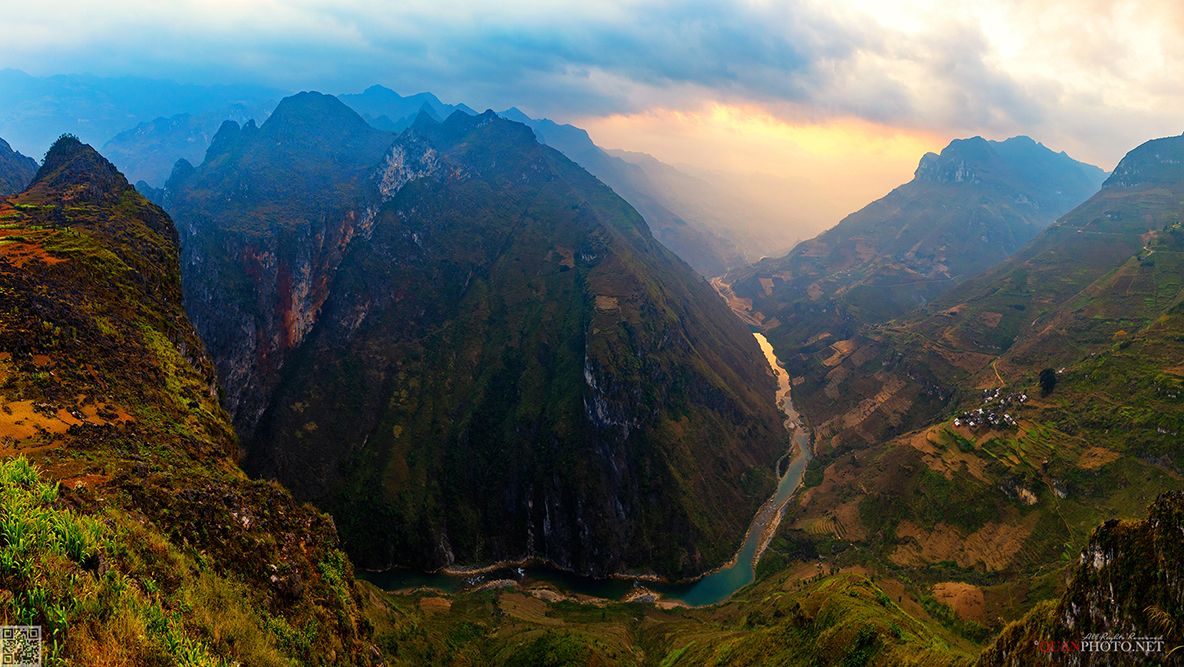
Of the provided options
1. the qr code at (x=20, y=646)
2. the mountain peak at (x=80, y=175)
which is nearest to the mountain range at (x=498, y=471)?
the qr code at (x=20, y=646)

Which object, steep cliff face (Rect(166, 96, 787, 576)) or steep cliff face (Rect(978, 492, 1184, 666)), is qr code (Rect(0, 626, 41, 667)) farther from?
steep cliff face (Rect(166, 96, 787, 576))

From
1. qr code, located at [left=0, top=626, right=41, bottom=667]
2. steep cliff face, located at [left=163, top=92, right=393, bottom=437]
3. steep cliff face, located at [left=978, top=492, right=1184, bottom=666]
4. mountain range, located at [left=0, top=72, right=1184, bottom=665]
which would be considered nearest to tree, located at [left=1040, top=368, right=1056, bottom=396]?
mountain range, located at [left=0, top=72, right=1184, bottom=665]

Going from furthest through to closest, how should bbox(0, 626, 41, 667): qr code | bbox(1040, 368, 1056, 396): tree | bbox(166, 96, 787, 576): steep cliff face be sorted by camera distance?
bbox(166, 96, 787, 576): steep cliff face < bbox(1040, 368, 1056, 396): tree < bbox(0, 626, 41, 667): qr code

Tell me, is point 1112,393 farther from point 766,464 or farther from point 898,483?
point 766,464

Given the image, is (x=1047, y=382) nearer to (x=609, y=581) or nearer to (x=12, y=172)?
(x=609, y=581)

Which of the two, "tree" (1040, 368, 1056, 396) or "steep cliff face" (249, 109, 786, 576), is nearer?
"tree" (1040, 368, 1056, 396)

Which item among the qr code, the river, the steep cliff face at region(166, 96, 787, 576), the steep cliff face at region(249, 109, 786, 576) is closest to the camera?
the qr code

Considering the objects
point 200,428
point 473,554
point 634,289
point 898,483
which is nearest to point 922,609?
point 898,483

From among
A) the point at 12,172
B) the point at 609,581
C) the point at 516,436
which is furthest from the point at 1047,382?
the point at 12,172
